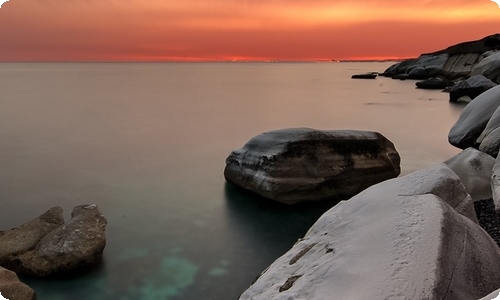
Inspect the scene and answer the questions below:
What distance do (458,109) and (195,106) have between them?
1492 centimetres

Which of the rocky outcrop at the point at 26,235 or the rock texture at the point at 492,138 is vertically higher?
the rock texture at the point at 492,138

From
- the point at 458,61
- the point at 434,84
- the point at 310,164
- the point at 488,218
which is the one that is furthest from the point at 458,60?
the point at 488,218

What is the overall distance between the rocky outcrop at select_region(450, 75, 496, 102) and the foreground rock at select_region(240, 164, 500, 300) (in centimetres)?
2136

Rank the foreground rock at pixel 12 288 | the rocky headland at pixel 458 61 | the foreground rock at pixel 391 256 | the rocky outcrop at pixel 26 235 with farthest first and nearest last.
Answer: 1. the rocky headland at pixel 458 61
2. the rocky outcrop at pixel 26 235
3. the foreground rock at pixel 12 288
4. the foreground rock at pixel 391 256

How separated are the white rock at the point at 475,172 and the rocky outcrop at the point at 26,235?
5.67 m

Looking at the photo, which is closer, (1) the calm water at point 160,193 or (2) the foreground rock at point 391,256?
(2) the foreground rock at point 391,256

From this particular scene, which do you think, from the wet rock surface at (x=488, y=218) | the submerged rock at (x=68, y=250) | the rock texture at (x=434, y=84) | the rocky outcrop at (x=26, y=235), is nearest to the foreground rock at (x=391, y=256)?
the wet rock surface at (x=488, y=218)

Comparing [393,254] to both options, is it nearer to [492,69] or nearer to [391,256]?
[391,256]

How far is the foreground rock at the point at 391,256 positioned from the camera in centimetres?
260

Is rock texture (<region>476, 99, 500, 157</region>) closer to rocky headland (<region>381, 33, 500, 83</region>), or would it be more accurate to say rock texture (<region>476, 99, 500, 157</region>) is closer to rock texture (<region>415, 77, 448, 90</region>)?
rock texture (<region>415, 77, 448, 90</region>)

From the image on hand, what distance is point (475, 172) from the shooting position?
631cm

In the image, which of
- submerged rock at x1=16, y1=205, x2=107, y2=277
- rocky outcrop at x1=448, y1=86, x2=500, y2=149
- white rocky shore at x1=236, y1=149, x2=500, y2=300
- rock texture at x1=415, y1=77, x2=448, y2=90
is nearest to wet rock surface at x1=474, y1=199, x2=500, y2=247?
white rocky shore at x1=236, y1=149, x2=500, y2=300

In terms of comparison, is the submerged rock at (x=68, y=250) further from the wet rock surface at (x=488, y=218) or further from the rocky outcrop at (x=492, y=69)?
the rocky outcrop at (x=492, y=69)

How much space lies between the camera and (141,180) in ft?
30.6
